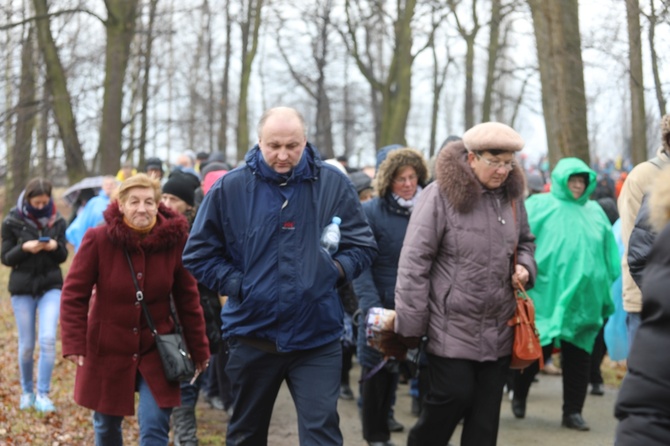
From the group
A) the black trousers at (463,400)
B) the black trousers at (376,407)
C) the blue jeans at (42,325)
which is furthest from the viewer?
the blue jeans at (42,325)

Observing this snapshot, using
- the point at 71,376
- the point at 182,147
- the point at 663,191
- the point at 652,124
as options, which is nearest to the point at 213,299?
the point at 71,376

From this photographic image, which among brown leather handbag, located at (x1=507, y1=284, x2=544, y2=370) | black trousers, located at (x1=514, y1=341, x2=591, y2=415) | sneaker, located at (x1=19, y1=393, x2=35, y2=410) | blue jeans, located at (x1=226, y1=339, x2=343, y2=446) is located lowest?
sneaker, located at (x1=19, y1=393, x2=35, y2=410)

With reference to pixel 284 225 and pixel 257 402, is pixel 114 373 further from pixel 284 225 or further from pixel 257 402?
pixel 284 225

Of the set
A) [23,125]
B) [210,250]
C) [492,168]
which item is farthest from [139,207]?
[23,125]

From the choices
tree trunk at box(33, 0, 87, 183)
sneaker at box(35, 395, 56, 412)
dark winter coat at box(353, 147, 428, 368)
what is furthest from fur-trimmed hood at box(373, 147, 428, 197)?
tree trunk at box(33, 0, 87, 183)

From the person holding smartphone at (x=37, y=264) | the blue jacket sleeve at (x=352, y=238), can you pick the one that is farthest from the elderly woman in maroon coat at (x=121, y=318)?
the person holding smartphone at (x=37, y=264)

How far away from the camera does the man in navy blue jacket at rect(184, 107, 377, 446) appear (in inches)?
208

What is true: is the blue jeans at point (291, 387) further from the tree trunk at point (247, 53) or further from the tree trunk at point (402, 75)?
the tree trunk at point (247, 53)

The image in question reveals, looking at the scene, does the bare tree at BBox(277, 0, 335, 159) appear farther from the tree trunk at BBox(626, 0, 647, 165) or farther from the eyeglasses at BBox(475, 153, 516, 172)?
the eyeglasses at BBox(475, 153, 516, 172)

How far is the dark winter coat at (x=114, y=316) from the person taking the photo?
19.7 ft

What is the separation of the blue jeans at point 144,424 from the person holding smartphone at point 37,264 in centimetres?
293

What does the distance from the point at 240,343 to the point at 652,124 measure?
11.5 meters

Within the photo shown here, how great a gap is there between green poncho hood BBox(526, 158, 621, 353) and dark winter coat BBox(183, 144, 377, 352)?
10.1 feet

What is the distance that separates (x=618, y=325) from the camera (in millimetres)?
8570
